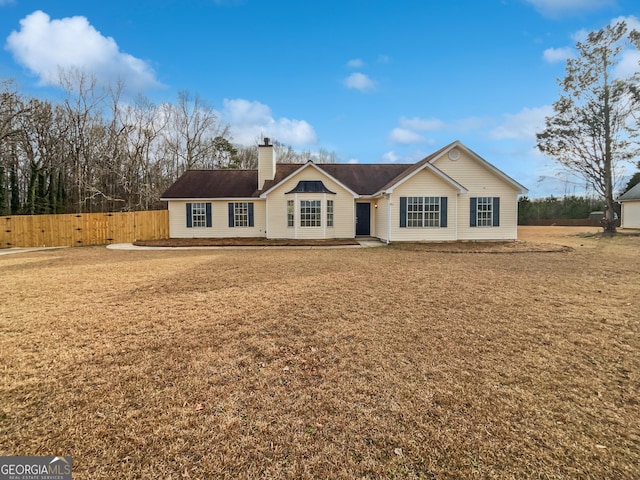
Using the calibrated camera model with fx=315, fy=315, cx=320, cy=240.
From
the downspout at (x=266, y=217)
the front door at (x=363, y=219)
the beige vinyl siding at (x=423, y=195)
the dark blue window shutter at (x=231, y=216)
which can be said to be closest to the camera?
the beige vinyl siding at (x=423, y=195)

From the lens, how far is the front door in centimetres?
1969

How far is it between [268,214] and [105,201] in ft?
60.5

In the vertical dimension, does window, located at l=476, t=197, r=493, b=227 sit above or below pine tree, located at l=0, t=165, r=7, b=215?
below

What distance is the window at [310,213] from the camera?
17.8m

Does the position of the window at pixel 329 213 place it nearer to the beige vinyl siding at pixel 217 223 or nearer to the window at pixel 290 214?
the window at pixel 290 214

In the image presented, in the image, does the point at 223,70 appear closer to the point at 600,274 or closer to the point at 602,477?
the point at 600,274

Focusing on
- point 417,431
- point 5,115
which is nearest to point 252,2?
point 417,431

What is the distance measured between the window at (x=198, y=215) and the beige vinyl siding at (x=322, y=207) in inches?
157

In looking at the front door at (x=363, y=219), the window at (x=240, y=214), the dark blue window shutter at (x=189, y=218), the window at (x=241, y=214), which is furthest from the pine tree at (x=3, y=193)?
the front door at (x=363, y=219)

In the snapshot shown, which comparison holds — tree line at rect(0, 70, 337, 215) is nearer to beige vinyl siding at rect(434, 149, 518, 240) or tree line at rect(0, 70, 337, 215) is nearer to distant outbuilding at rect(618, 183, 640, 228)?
beige vinyl siding at rect(434, 149, 518, 240)

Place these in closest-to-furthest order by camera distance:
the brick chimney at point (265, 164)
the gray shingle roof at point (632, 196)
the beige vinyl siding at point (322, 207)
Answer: the beige vinyl siding at point (322, 207) → the brick chimney at point (265, 164) → the gray shingle roof at point (632, 196)

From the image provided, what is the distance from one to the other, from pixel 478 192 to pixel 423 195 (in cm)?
331

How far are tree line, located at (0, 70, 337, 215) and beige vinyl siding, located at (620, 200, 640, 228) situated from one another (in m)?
39.8

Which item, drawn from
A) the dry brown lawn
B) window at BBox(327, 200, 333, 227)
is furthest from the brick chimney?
the dry brown lawn
